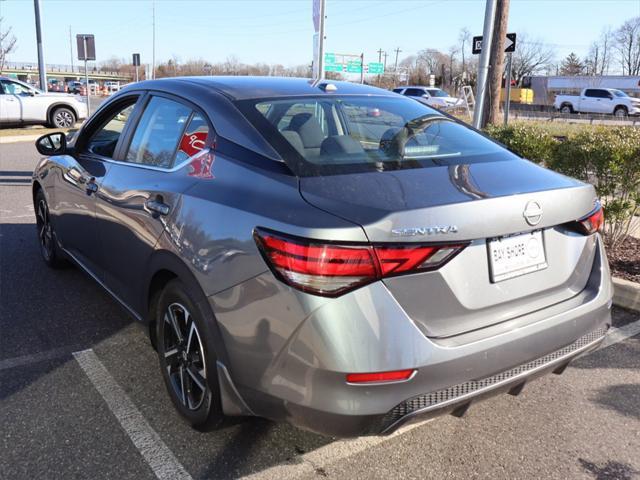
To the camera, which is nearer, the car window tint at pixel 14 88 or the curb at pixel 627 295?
the curb at pixel 627 295

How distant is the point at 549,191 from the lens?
2.35 m

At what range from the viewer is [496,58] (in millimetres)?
11875

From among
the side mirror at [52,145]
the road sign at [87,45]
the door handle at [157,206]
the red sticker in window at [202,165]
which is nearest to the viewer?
the red sticker in window at [202,165]

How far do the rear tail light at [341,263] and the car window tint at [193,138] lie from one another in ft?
3.17

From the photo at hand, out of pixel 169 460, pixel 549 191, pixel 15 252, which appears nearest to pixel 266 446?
pixel 169 460

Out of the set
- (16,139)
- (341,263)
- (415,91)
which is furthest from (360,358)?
(415,91)

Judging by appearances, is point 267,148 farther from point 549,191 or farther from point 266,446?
point 266,446

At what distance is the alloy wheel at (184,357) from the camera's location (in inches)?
102

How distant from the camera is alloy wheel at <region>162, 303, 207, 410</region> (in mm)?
2592

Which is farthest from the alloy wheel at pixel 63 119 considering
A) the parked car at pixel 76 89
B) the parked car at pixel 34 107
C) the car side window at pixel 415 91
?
the parked car at pixel 76 89

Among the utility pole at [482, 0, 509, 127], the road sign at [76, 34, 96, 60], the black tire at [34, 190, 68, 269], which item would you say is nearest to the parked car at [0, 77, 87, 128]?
the road sign at [76, 34, 96, 60]

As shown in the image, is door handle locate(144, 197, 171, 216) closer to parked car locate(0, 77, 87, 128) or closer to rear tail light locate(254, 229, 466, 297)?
rear tail light locate(254, 229, 466, 297)

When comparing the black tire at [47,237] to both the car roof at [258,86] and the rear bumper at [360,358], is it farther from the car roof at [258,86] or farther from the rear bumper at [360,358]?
the rear bumper at [360,358]

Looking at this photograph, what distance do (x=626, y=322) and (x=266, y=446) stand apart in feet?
9.63
